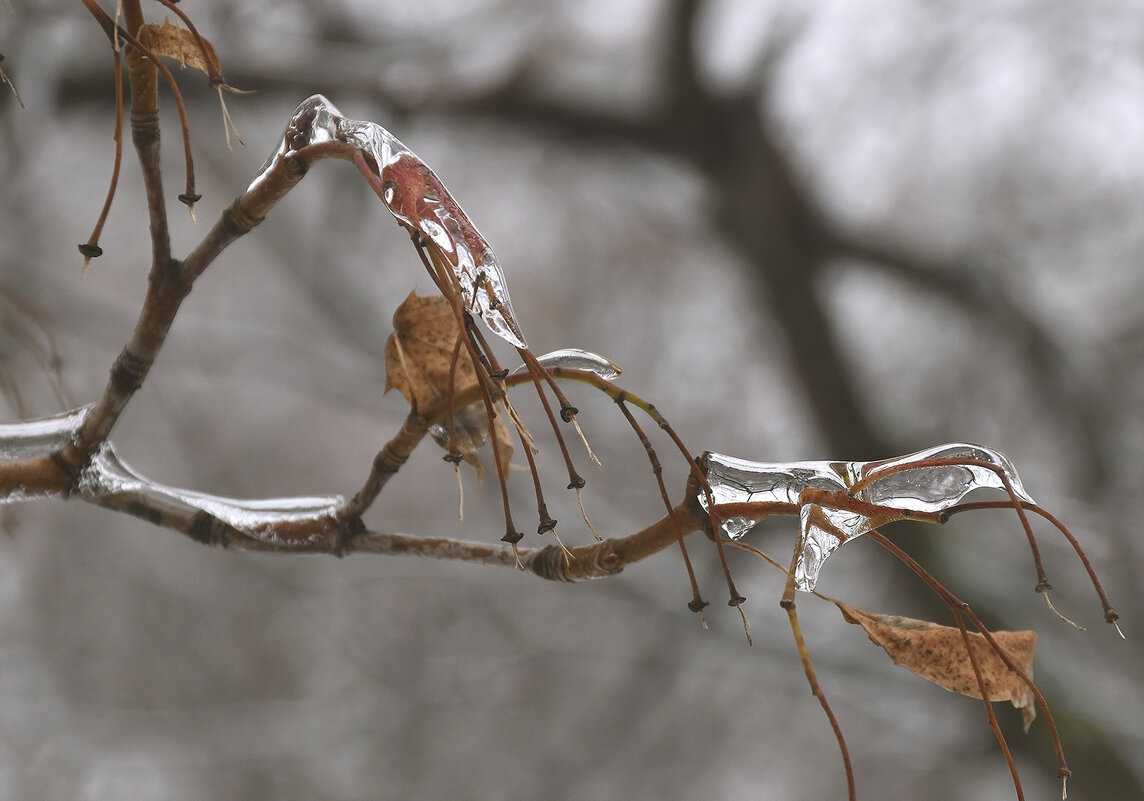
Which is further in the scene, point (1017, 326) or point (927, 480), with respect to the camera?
point (1017, 326)

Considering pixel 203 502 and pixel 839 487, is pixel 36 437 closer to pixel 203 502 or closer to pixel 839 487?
pixel 203 502

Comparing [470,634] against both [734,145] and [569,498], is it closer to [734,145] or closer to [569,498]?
[569,498]

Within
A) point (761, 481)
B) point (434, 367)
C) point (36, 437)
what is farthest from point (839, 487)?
point (36, 437)

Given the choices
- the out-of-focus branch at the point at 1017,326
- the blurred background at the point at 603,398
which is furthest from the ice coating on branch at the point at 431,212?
the out-of-focus branch at the point at 1017,326

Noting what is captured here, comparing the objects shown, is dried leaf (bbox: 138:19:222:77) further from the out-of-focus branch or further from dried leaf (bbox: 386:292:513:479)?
the out-of-focus branch

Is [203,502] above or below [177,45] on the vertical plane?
below
